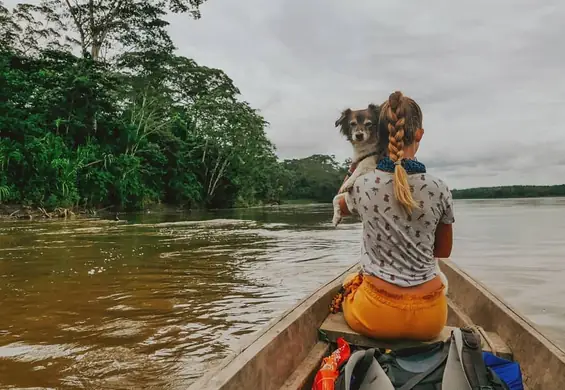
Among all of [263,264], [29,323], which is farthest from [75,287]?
[263,264]

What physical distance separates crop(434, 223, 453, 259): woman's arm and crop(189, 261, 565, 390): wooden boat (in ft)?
1.32

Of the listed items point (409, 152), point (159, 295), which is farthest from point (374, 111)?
point (159, 295)

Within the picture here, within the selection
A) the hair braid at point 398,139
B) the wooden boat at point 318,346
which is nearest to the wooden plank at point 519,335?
the wooden boat at point 318,346

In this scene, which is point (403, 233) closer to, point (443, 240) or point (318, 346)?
point (443, 240)

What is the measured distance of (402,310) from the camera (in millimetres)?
1957

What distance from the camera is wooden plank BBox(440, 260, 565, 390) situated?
1.73 m

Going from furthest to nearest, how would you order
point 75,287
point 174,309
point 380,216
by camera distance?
point 75,287
point 174,309
point 380,216

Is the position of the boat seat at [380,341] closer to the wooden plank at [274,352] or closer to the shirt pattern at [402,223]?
the wooden plank at [274,352]

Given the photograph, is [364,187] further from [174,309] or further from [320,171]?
[320,171]

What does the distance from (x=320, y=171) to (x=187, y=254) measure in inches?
2300

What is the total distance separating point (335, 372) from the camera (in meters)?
1.83

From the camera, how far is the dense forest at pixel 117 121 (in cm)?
1791

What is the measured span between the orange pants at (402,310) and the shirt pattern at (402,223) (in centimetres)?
4

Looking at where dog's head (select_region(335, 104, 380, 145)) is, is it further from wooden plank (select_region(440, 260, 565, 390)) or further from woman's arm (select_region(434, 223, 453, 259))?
wooden plank (select_region(440, 260, 565, 390))
